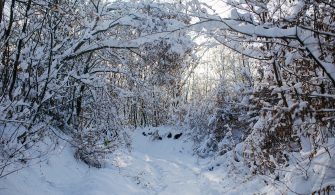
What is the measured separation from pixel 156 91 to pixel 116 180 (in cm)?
261

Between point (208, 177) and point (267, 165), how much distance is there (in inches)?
183

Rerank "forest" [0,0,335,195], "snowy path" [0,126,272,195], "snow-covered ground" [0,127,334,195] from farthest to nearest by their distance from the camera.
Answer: "snowy path" [0,126,272,195]
"snow-covered ground" [0,127,334,195]
"forest" [0,0,335,195]

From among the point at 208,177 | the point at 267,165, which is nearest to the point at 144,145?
the point at 208,177

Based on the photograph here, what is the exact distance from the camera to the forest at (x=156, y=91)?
149 inches

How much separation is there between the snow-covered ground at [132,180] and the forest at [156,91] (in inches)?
1.4

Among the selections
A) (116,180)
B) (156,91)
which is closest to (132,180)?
(116,180)

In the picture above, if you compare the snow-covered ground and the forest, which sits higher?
the forest

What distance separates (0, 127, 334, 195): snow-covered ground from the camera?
21.5 ft

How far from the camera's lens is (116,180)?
9539 mm

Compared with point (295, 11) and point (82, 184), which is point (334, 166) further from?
point (82, 184)

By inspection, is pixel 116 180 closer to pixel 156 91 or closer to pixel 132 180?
pixel 132 180

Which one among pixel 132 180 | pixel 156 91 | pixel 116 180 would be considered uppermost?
pixel 156 91

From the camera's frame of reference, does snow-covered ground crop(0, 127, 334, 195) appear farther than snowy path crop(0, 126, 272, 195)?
No

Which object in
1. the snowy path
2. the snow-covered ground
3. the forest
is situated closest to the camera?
the forest
